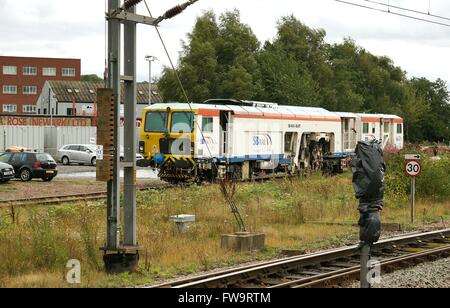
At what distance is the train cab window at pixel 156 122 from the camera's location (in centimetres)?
3019

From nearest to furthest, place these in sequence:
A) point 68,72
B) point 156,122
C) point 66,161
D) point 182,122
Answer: point 182,122 → point 156,122 → point 66,161 → point 68,72

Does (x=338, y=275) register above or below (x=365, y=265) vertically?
below

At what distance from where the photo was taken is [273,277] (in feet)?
38.3

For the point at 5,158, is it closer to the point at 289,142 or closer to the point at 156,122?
the point at 156,122

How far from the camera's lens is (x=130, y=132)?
39.2 feet

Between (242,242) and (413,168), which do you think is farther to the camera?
(413,168)

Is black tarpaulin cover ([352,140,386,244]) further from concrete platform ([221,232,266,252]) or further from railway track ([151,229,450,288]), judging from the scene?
concrete platform ([221,232,266,252])

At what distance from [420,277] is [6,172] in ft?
77.0

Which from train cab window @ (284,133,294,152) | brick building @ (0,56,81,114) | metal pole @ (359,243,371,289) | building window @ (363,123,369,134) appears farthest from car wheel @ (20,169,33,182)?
brick building @ (0,56,81,114)

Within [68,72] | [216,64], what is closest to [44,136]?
[216,64]

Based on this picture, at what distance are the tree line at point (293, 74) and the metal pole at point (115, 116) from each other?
47021mm

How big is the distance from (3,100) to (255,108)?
81582mm

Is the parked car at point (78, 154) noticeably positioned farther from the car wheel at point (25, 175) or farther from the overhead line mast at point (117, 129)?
the overhead line mast at point (117, 129)
